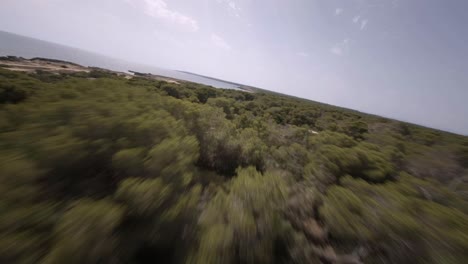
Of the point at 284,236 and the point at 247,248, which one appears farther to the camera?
the point at 284,236

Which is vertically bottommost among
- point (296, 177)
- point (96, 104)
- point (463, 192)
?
point (296, 177)

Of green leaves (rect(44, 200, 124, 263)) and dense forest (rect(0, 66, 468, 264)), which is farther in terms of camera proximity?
dense forest (rect(0, 66, 468, 264))

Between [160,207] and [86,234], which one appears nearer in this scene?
[86,234]

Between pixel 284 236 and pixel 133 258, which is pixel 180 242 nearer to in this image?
pixel 133 258

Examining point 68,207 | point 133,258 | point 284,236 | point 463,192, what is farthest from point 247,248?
point 463,192

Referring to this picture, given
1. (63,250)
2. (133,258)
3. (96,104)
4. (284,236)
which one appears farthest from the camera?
(96,104)

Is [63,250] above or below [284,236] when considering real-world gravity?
above

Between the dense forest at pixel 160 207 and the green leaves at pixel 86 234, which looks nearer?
the green leaves at pixel 86 234

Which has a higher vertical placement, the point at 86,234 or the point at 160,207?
the point at 86,234

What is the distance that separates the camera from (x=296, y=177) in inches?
279

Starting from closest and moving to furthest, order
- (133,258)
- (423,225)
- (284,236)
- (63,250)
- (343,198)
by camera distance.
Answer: (63,250), (133,258), (284,236), (423,225), (343,198)

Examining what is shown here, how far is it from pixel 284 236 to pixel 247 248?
0.90 m

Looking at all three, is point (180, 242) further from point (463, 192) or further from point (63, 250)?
point (463, 192)

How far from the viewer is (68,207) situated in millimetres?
2842
